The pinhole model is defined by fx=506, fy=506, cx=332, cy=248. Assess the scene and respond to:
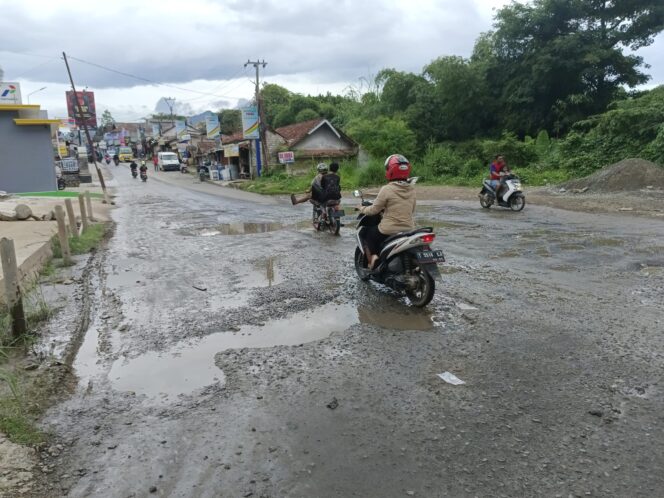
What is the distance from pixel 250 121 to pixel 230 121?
38051 millimetres

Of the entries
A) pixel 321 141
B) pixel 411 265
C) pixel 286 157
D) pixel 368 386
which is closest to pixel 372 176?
pixel 286 157

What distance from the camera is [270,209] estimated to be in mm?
19297

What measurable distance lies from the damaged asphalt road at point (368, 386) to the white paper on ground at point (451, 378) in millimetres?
56

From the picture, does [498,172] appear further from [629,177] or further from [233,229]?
[233,229]

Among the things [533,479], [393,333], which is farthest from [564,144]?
[533,479]

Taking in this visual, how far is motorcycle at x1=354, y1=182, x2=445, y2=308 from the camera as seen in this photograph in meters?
5.85

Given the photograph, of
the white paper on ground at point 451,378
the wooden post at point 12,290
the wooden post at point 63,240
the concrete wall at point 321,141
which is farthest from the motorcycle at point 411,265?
the concrete wall at point 321,141

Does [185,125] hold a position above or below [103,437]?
above

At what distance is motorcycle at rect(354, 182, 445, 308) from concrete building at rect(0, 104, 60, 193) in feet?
77.9

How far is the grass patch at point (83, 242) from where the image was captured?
1017cm

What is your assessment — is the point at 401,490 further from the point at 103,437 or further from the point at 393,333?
the point at 393,333

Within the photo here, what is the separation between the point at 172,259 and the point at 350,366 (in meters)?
6.09

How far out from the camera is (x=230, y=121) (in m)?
72.1

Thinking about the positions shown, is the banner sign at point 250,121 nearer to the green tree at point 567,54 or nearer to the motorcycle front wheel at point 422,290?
the green tree at point 567,54
